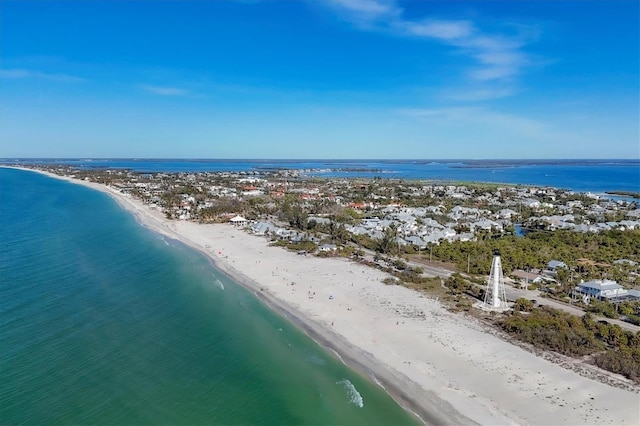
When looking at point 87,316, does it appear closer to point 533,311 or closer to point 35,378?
point 35,378

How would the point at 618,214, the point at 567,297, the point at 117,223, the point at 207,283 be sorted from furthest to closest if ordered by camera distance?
1. the point at 618,214
2. the point at 117,223
3. the point at 207,283
4. the point at 567,297

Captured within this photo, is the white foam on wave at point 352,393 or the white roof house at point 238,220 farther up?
the white roof house at point 238,220

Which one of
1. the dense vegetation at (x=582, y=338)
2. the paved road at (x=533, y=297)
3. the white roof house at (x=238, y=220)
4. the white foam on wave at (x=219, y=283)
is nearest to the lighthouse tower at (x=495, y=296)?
the dense vegetation at (x=582, y=338)

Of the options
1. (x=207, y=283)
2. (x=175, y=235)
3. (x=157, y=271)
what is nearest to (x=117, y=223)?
(x=175, y=235)

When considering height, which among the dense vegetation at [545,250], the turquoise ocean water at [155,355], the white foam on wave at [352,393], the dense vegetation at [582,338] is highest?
the dense vegetation at [545,250]

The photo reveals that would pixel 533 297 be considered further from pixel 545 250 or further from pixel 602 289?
pixel 545 250

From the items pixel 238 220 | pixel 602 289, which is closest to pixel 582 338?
pixel 602 289

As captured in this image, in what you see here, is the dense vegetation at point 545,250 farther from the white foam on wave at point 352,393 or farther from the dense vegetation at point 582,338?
the white foam on wave at point 352,393
